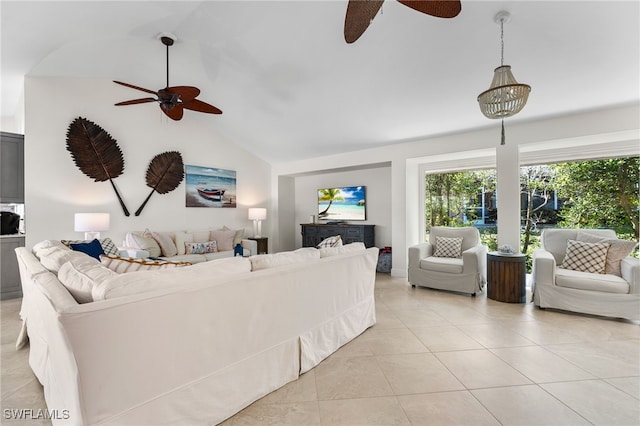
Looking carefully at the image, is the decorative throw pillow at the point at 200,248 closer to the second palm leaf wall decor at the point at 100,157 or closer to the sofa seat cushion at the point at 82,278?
the second palm leaf wall decor at the point at 100,157

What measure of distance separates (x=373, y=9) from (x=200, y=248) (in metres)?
4.57

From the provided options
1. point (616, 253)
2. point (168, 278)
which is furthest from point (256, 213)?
point (616, 253)

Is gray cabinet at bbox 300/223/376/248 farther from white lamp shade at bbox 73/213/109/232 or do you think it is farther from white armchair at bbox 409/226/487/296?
white lamp shade at bbox 73/213/109/232

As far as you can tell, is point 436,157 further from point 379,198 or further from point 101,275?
point 101,275

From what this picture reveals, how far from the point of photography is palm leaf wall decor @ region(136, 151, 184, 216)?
519cm

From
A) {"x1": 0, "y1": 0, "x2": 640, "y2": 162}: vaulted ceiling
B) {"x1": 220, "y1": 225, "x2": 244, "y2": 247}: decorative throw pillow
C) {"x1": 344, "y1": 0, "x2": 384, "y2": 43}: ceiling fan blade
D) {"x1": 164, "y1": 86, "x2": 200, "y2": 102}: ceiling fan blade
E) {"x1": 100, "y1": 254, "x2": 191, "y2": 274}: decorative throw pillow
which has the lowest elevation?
{"x1": 220, "y1": 225, "x2": 244, "y2": 247}: decorative throw pillow

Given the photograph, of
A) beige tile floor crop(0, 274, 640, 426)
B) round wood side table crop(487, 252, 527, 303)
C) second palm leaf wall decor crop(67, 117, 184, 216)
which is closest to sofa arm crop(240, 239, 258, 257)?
second palm leaf wall decor crop(67, 117, 184, 216)

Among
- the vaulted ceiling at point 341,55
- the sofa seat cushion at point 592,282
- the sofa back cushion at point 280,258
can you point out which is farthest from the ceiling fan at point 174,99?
the sofa seat cushion at point 592,282

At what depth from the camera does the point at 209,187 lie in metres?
5.98

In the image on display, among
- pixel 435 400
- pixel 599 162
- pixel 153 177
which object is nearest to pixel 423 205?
pixel 599 162

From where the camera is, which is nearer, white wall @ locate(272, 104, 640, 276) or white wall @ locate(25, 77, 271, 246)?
white wall @ locate(272, 104, 640, 276)

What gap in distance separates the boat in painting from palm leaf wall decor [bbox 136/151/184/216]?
0.47 meters

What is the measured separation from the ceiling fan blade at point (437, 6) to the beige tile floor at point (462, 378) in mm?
2158

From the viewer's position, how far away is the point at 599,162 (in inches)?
158
